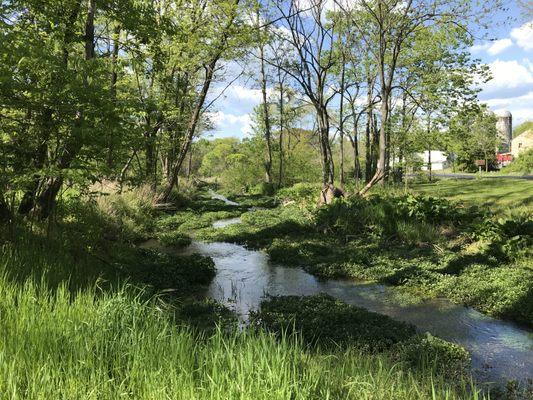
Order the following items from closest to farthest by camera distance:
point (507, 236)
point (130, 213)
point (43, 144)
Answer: point (43, 144), point (507, 236), point (130, 213)

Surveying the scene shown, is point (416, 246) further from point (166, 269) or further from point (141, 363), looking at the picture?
point (141, 363)

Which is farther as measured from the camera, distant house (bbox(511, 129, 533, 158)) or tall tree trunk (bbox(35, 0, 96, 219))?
distant house (bbox(511, 129, 533, 158))

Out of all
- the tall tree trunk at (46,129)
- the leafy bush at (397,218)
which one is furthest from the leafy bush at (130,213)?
the leafy bush at (397,218)

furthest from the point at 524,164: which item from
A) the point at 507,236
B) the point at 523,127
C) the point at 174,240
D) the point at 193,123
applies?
the point at 523,127

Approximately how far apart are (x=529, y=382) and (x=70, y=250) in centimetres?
639

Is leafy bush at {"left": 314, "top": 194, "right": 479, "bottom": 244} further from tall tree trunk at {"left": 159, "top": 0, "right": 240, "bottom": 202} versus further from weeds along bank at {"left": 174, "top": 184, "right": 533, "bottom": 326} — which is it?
tall tree trunk at {"left": 159, "top": 0, "right": 240, "bottom": 202}

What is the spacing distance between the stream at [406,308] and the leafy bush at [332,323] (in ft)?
1.66

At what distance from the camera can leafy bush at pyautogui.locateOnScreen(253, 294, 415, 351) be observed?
17.2ft

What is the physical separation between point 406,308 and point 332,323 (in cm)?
181

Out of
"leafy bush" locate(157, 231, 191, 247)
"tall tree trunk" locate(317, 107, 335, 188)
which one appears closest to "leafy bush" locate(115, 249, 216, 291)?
"leafy bush" locate(157, 231, 191, 247)

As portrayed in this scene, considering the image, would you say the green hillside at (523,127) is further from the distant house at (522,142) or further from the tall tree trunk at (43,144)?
the tall tree trunk at (43,144)

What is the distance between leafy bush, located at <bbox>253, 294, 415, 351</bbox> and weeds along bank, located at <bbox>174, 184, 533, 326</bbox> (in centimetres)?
204

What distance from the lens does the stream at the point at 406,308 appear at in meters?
5.09

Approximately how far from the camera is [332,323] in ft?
18.9
